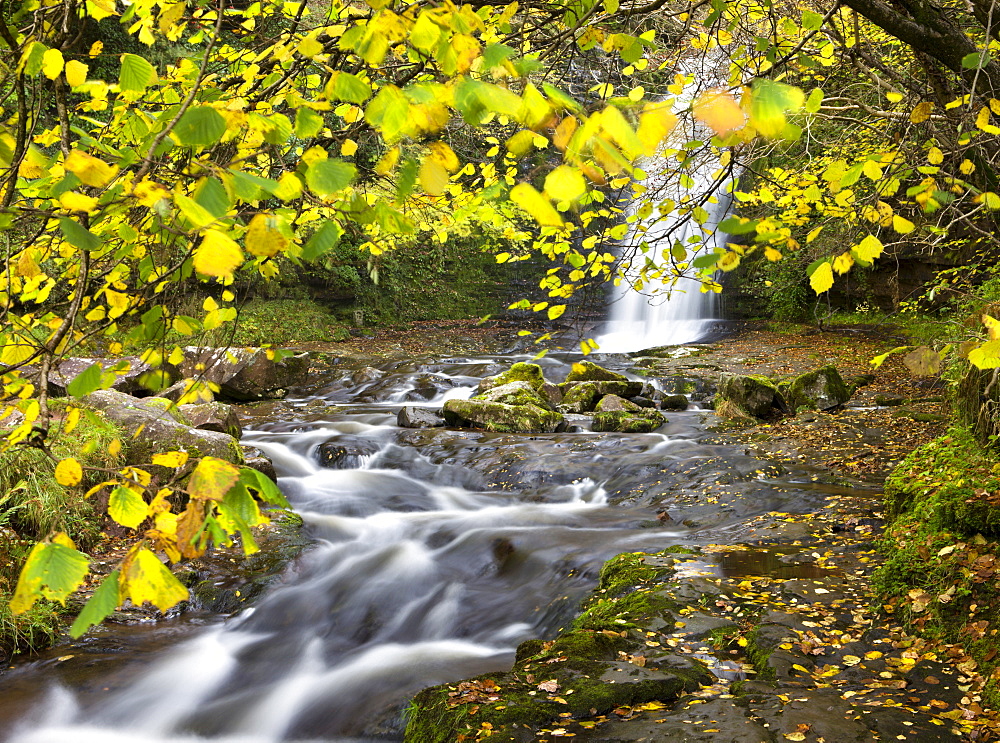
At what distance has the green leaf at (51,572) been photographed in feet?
4.66

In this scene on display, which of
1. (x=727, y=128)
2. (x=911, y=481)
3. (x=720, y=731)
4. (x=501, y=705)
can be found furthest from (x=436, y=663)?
(x=727, y=128)

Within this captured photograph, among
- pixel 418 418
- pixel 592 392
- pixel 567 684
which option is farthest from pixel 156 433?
pixel 592 392

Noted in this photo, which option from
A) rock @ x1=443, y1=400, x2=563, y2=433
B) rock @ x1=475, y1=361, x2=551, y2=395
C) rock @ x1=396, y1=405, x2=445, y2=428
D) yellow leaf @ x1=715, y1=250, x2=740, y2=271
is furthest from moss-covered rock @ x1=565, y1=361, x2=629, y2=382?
yellow leaf @ x1=715, y1=250, x2=740, y2=271

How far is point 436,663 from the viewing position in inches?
193

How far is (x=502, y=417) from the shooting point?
10500 millimetres

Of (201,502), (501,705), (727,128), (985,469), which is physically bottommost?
(501,705)

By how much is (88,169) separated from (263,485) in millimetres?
827

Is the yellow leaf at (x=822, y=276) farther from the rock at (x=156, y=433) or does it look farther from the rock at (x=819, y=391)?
the rock at (x=819, y=391)

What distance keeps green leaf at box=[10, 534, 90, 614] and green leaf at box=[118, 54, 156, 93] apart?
4.02 feet

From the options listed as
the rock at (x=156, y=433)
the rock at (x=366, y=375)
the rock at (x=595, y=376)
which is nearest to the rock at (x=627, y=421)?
the rock at (x=595, y=376)

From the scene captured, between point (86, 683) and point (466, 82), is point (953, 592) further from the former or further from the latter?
point (86, 683)

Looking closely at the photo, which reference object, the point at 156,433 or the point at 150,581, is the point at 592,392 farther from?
the point at 150,581

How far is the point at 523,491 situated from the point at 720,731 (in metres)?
5.35

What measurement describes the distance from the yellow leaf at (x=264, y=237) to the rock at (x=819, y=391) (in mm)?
9990
